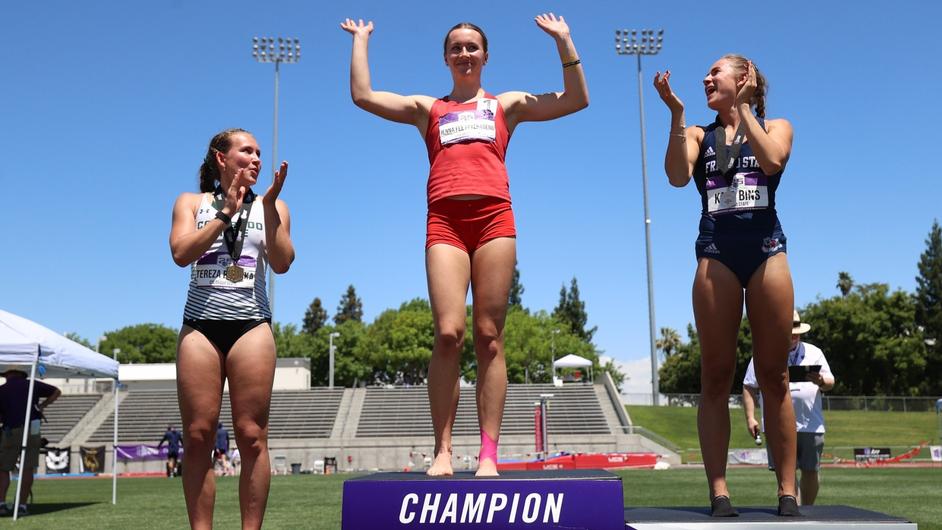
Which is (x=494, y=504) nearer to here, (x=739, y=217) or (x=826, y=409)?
(x=739, y=217)

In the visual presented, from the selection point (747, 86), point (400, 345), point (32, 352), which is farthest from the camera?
point (400, 345)

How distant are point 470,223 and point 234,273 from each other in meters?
1.33

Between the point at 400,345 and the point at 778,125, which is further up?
the point at 400,345

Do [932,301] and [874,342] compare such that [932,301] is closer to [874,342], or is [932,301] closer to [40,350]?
[874,342]

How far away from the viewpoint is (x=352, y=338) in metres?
83.5

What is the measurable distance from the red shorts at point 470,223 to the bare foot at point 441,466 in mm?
1157

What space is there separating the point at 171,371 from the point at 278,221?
58.9 m

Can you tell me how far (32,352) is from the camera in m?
11.0

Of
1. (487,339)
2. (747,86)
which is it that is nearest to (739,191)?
(747,86)

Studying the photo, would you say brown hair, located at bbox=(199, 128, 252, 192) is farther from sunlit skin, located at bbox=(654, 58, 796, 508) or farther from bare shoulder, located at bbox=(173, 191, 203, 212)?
sunlit skin, located at bbox=(654, 58, 796, 508)

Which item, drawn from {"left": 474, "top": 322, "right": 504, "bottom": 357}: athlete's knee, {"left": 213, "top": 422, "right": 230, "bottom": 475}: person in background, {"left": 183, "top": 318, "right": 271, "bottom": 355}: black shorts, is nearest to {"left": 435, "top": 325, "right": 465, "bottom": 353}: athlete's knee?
{"left": 474, "top": 322, "right": 504, "bottom": 357}: athlete's knee

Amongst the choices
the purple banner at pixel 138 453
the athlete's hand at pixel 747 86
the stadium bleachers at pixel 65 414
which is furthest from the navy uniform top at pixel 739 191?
the stadium bleachers at pixel 65 414

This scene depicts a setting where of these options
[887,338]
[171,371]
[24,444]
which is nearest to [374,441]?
[171,371]

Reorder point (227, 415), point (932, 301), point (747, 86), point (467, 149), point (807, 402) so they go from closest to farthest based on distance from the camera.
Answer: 1. point (747, 86)
2. point (467, 149)
3. point (807, 402)
4. point (227, 415)
5. point (932, 301)
